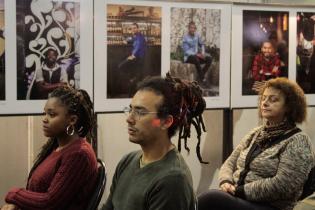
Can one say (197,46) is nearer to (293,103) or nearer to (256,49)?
(256,49)

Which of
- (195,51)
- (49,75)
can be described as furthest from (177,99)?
(195,51)

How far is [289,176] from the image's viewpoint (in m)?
2.73

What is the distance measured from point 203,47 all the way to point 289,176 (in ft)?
4.02

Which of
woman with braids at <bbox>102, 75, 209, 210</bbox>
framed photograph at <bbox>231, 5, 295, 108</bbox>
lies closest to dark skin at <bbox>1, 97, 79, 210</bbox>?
woman with braids at <bbox>102, 75, 209, 210</bbox>

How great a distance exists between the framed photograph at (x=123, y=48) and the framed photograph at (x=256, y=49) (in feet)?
2.02

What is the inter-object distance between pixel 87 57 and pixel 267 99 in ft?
3.87

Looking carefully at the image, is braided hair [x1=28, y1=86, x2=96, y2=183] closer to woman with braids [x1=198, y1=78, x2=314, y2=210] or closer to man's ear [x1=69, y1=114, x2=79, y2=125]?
man's ear [x1=69, y1=114, x2=79, y2=125]

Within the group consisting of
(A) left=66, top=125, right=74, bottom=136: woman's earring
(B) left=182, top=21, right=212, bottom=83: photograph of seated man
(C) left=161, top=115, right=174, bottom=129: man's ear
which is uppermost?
(B) left=182, top=21, right=212, bottom=83: photograph of seated man

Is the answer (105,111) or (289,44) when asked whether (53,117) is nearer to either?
(105,111)

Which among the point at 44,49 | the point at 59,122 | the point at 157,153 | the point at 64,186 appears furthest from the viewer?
the point at 44,49

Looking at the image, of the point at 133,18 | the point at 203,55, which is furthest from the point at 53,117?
the point at 203,55

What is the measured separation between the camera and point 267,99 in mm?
2992

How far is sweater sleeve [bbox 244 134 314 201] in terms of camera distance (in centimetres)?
273

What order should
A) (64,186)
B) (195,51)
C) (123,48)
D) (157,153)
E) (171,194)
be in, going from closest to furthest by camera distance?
1. (171,194)
2. (157,153)
3. (64,186)
4. (123,48)
5. (195,51)
